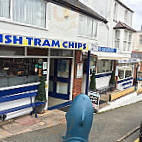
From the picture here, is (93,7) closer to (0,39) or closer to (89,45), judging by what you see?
(89,45)

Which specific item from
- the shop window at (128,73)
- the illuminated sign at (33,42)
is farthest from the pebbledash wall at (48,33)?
the shop window at (128,73)

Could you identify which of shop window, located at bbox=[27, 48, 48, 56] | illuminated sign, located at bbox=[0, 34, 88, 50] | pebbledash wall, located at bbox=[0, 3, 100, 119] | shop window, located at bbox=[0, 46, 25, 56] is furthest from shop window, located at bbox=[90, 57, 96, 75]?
shop window, located at bbox=[0, 46, 25, 56]

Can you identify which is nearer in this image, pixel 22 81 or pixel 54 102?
pixel 22 81

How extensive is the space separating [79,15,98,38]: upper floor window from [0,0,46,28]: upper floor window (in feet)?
9.61

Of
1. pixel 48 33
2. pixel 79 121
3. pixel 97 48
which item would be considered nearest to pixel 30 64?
pixel 48 33

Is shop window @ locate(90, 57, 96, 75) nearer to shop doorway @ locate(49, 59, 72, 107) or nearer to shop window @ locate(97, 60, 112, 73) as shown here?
shop window @ locate(97, 60, 112, 73)

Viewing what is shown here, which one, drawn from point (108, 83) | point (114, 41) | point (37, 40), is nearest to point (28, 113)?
point (37, 40)

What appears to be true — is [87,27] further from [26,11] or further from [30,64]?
[30,64]

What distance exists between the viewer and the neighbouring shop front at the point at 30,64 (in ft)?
20.7

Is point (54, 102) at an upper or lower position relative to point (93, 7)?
lower

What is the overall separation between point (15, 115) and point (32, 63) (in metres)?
2.08

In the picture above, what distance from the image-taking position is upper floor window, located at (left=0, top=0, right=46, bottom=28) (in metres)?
6.51

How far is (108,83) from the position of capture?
14539 millimetres

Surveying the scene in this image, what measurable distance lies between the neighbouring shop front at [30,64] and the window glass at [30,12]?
105cm
